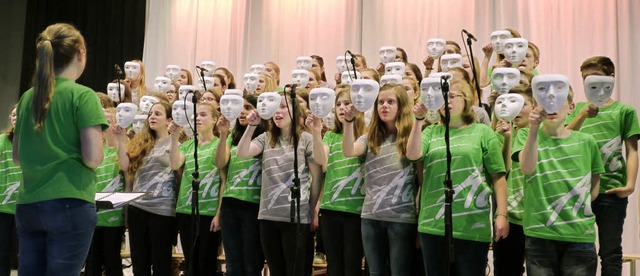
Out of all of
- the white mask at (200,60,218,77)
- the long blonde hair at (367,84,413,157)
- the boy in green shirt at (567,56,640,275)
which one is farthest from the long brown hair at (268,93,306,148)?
the white mask at (200,60,218,77)

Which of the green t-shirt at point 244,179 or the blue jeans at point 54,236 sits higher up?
the green t-shirt at point 244,179

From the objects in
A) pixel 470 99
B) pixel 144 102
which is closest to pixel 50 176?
pixel 470 99

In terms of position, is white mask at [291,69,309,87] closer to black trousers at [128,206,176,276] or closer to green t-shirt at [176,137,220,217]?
green t-shirt at [176,137,220,217]

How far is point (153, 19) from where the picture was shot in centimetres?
831

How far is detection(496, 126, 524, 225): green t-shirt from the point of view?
3.37 m

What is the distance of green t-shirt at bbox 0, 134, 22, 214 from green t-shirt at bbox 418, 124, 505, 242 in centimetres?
239

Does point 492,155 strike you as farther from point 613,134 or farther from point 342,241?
point 342,241

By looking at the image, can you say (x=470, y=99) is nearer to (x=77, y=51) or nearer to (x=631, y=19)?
(x=77, y=51)

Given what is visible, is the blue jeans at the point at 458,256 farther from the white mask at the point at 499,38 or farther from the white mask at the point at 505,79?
the white mask at the point at 499,38

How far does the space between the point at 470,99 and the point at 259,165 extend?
4.18 feet

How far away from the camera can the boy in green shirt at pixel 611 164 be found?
3.34 meters

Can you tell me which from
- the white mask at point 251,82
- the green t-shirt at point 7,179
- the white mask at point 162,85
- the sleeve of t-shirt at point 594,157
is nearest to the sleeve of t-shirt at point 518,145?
the sleeve of t-shirt at point 594,157

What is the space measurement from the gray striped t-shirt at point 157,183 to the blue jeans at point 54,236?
1.80 m

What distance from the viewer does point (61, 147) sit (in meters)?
2.40
